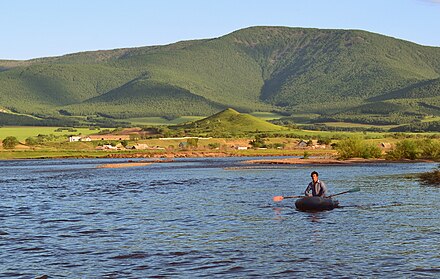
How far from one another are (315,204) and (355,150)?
105449 millimetres

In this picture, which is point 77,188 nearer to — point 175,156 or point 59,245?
point 59,245

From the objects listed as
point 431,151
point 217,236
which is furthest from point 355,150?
point 217,236

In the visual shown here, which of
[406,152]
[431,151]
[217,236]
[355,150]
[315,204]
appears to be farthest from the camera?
[355,150]

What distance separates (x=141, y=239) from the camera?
35.8 metres

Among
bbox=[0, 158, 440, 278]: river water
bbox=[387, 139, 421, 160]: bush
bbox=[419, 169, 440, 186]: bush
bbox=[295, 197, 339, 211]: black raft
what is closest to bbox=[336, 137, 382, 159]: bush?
bbox=[387, 139, 421, 160]: bush

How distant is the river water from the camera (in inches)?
1106

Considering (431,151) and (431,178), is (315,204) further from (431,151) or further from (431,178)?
(431,151)

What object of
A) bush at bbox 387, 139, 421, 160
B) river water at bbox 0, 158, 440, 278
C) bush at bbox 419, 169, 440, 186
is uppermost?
bush at bbox 387, 139, 421, 160

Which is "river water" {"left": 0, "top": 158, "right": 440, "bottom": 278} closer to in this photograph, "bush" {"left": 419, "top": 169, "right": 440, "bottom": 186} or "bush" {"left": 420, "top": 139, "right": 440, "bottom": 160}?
"bush" {"left": 419, "top": 169, "right": 440, "bottom": 186}

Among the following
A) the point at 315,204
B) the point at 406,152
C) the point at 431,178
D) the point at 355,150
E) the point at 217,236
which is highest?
the point at 355,150

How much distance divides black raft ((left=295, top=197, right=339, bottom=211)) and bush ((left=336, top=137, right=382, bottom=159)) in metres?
103

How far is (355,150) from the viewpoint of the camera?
14962 cm

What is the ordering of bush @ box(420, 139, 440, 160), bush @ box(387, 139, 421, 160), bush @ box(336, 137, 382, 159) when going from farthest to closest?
bush @ box(336, 137, 382, 159)
bush @ box(387, 139, 421, 160)
bush @ box(420, 139, 440, 160)

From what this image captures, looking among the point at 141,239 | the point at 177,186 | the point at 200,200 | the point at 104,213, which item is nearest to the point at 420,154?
the point at 177,186
